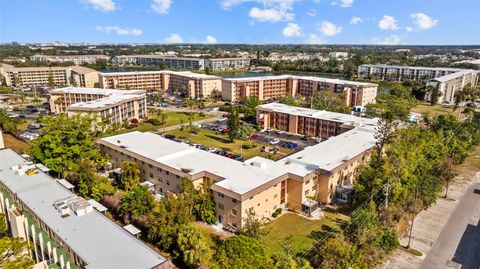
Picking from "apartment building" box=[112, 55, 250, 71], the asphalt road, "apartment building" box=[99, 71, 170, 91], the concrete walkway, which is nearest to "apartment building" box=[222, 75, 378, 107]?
"apartment building" box=[99, 71, 170, 91]

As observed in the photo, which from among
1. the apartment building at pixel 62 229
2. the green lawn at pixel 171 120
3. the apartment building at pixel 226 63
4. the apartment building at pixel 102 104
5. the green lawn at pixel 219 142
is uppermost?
the apartment building at pixel 226 63

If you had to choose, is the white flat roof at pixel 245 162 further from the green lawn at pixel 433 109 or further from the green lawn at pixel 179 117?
the green lawn at pixel 433 109

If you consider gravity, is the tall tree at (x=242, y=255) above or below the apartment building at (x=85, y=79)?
below

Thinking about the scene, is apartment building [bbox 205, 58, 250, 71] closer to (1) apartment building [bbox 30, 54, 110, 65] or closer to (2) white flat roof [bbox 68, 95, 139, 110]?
(1) apartment building [bbox 30, 54, 110, 65]

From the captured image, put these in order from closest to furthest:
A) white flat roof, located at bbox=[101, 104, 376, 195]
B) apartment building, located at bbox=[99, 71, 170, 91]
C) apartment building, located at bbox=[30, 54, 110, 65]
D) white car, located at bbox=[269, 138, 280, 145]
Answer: white flat roof, located at bbox=[101, 104, 376, 195] → white car, located at bbox=[269, 138, 280, 145] → apartment building, located at bbox=[99, 71, 170, 91] → apartment building, located at bbox=[30, 54, 110, 65]

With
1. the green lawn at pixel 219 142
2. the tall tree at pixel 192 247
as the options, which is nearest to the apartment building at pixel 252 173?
the tall tree at pixel 192 247

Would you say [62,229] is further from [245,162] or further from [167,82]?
[167,82]

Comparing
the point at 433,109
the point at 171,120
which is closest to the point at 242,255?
the point at 171,120
